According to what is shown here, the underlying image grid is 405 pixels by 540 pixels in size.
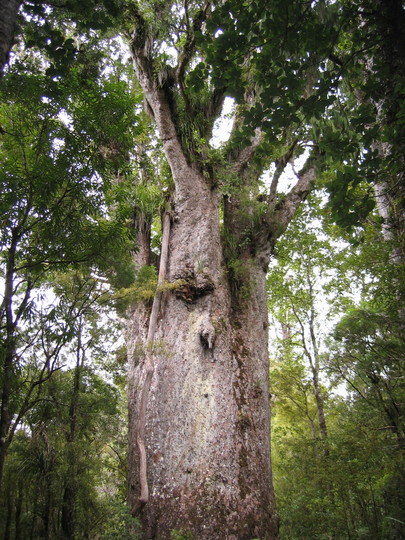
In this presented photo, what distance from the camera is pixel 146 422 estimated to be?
4.86 m

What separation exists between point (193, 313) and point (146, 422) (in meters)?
1.75

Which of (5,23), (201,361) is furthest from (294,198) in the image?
(5,23)

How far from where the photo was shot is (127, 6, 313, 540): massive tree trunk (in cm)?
409

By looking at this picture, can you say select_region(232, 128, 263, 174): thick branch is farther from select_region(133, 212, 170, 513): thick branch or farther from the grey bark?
the grey bark

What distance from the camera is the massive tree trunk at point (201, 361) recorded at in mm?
4094

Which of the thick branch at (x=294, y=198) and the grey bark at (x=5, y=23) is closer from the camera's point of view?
the grey bark at (x=5, y=23)

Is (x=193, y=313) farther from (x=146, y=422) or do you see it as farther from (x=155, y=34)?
(x=155, y=34)

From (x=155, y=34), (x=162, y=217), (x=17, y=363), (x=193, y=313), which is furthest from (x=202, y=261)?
(x=155, y=34)

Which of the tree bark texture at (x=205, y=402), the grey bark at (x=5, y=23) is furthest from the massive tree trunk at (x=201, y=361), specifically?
the grey bark at (x=5, y=23)

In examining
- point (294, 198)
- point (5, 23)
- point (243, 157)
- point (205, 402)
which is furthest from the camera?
point (243, 157)

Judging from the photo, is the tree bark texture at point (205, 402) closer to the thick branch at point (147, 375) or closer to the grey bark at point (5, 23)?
the thick branch at point (147, 375)

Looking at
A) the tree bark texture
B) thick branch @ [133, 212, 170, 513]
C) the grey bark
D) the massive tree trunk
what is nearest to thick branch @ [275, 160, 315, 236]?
the massive tree trunk

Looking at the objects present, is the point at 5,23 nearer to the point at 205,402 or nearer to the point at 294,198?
the point at 205,402

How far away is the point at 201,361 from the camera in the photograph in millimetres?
4957
